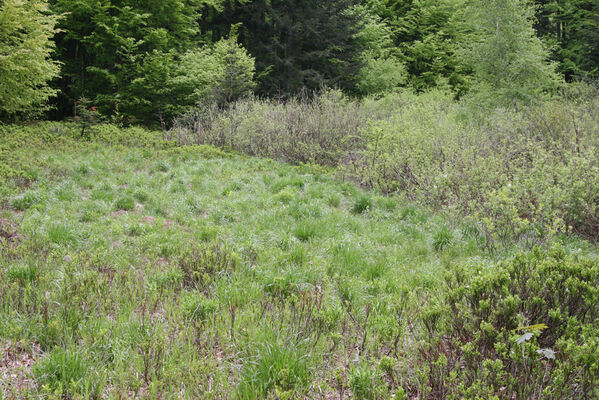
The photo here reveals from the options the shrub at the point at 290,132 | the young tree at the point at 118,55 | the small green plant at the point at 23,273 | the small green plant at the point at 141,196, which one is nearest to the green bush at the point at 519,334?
the small green plant at the point at 23,273

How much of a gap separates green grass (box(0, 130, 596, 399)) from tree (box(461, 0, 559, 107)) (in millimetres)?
7752

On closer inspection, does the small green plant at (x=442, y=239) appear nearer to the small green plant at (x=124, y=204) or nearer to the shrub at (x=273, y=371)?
the shrub at (x=273, y=371)

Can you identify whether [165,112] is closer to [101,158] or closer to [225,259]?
[101,158]

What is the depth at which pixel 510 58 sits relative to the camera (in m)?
13.2

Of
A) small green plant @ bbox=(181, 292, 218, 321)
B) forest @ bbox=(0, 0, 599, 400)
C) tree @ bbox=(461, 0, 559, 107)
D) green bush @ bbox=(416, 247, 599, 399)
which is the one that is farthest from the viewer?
tree @ bbox=(461, 0, 559, 107)

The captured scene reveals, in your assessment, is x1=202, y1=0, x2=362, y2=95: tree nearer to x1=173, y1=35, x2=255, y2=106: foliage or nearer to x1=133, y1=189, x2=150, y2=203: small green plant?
x1=173, y1=35, x2=255, y2=106: foliage

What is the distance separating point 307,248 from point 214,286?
1.80 metres

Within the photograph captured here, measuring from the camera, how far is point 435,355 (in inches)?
99.5

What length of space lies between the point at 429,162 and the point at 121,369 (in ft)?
23.9

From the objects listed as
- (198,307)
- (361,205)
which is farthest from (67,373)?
(361,205)

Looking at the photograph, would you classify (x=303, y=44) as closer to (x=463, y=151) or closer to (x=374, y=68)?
(x=374, y=68)

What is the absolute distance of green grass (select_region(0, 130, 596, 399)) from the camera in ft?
8.32

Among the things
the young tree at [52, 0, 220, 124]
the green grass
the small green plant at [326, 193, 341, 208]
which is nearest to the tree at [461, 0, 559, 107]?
the green grass

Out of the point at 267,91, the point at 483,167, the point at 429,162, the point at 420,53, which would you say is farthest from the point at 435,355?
the point at 420,53
